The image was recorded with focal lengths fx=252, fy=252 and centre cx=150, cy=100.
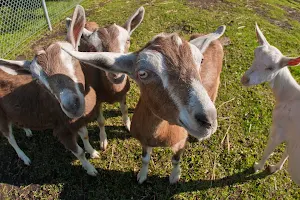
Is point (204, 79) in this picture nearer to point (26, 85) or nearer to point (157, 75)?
point (157, 75)

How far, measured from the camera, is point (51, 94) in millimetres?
3928

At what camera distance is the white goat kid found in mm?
4082

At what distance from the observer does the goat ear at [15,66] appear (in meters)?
3.76

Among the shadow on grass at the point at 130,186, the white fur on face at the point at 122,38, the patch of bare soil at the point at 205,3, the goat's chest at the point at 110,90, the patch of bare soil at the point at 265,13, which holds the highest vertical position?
the white fur on face at the point at 122,38

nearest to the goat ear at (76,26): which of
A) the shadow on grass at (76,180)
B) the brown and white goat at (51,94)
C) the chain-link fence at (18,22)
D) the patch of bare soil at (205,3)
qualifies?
the brown and white goat at (51,94)

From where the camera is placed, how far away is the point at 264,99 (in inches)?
255

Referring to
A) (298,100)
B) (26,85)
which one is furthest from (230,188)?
(26,85)

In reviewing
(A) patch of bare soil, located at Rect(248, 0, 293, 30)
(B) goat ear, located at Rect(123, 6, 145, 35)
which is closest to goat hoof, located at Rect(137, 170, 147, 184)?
(B) goat ear, located at Rect(123, 6, 145, 35)

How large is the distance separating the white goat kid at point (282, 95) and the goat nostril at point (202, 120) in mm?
2496

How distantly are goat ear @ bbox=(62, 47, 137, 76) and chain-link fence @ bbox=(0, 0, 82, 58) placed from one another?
270 inches

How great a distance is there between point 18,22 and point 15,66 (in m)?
6.35

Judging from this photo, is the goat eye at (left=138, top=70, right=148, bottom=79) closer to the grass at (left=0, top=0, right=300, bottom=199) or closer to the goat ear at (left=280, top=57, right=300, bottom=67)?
the goat ear at (left=280, top=57, right=300, bottom=67)

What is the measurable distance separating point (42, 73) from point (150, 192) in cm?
292

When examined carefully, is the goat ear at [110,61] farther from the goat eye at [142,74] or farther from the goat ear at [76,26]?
the goat ear at [76,26]
